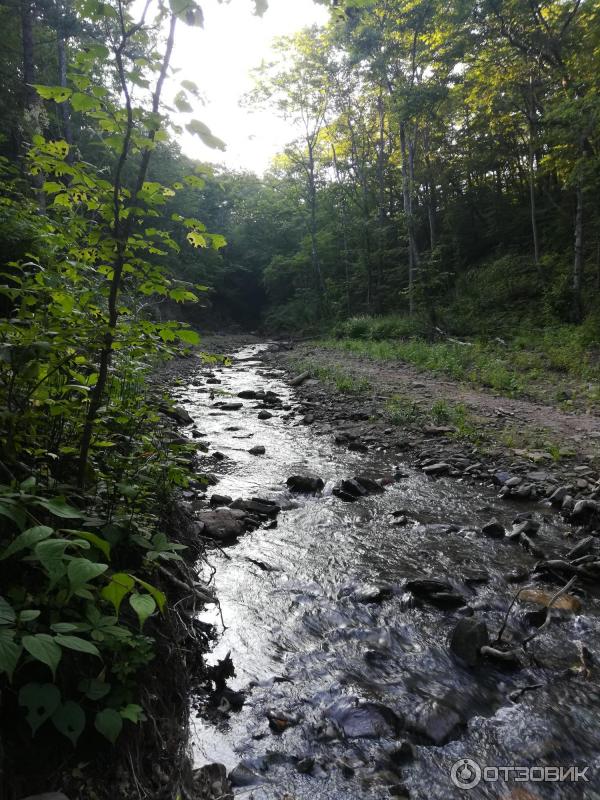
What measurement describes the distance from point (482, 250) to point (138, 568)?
30090 mm

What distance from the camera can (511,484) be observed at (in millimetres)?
6605

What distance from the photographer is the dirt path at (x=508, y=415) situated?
7738mm

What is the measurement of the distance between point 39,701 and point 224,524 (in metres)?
3.59

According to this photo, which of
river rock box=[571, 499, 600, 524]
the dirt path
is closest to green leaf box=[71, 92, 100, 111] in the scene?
river rock box=[571, 499, 600, 524]

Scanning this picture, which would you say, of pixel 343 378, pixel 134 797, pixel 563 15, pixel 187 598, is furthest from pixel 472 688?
pixel 563 15

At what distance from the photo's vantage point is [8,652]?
1502 millimetres

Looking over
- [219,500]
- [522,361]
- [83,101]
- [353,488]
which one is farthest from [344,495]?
[522,361]

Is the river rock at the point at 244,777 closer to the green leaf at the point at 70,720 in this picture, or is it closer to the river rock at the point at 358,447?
the green leaf at the point at 70,720

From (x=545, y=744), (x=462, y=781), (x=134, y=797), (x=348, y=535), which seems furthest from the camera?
(x=348, y=535)

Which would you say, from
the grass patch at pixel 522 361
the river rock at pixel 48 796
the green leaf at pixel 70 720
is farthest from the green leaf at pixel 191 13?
the grass patch at pixel 522 361

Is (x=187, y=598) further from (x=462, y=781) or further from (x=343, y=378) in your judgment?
(x=343, y=378)

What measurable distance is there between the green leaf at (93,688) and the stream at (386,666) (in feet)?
3.01

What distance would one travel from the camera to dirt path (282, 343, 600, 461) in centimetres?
774

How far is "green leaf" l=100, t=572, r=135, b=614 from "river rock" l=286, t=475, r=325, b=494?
5126mm
